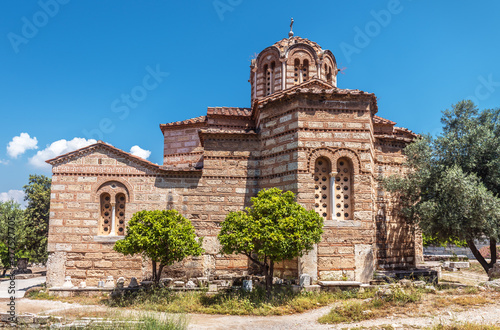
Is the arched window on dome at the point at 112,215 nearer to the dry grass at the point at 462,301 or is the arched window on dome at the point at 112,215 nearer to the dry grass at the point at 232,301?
the dry grass at the point at 232,301

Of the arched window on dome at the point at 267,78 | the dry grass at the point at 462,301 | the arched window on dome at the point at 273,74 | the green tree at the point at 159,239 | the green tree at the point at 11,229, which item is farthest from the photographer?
the green tree at the point at 11,229

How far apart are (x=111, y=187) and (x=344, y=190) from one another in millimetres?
8182

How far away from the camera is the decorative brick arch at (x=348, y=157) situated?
1273 cm

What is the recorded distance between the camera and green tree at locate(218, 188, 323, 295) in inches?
411

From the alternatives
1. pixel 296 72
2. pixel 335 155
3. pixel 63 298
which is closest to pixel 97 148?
pixel 63 298

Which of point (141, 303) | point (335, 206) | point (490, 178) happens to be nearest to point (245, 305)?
point (141, 303)

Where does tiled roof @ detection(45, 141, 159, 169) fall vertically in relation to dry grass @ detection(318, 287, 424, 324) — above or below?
above

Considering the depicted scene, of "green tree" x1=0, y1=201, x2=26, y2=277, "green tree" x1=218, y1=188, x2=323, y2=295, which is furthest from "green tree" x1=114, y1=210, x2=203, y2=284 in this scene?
"green tree" x1=0, y1=201, x2=26, y2=277

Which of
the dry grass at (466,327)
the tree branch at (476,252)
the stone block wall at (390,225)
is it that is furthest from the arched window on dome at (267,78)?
the dry grass at (466,327)

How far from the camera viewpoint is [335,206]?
500 inches

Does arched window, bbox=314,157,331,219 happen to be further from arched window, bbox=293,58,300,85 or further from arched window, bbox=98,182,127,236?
arched window, bbox=98,182,127,236

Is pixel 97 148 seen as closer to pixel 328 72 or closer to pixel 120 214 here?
pixel 120 214

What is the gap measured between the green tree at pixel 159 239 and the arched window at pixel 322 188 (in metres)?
4.15

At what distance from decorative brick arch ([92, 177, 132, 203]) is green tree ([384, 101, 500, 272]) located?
926cm
